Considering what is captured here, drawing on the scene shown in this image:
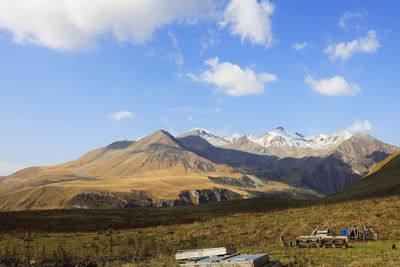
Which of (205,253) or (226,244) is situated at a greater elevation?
(205,253)

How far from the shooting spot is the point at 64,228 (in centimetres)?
5072

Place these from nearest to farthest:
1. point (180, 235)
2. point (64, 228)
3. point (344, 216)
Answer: point (180, 235) → point (344, 216) → point (64, 228)

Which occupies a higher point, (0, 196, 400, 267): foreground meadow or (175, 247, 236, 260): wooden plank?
(175, 247, 236, 260): wooden plank

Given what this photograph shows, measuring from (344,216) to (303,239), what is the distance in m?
18.9

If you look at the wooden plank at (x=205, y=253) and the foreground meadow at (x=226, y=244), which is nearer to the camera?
the wooden plank at (x=205, y=253)

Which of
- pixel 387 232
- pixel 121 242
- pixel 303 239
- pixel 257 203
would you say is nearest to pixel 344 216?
pixel 387 232

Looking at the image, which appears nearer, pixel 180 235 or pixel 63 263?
pixel 63 263

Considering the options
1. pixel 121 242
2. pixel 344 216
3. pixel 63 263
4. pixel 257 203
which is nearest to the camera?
pixel 63 263

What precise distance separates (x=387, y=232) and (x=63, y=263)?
28.0 m

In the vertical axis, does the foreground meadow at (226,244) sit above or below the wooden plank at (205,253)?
below

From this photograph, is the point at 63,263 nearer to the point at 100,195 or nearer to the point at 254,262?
the point at 254,262

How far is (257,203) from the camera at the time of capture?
95.9 meters

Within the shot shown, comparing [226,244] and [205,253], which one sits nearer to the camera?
[205,253]

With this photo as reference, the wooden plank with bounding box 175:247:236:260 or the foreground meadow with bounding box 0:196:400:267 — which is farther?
the foreground meadow with bounding box 0:196:400:267
